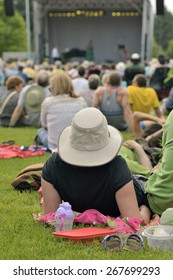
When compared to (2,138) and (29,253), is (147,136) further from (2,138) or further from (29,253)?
(29,253)

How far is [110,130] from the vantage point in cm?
429

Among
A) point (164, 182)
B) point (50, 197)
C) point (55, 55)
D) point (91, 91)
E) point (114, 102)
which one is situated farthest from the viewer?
point (55, 55)

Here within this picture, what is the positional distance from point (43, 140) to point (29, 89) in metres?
2.77

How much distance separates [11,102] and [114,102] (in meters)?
2.29

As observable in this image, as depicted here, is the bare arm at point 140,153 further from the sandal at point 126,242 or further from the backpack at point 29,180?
the sandal at point 126,242

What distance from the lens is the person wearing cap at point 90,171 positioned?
402 cm

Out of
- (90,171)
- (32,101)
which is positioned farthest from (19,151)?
(90,171)

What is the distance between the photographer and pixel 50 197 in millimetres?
4223

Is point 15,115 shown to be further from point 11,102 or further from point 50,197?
point 50,197

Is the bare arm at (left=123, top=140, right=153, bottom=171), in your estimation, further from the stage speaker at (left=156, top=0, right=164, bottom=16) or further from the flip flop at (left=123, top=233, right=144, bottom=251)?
the stage speaker at (left=156, top=0, right=164, bottom=16)

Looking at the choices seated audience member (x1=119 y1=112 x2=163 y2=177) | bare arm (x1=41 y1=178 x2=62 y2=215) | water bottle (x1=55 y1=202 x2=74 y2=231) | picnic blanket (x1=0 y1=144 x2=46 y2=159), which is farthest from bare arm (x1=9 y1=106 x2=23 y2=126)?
water bottle (x1=55 y1=202 x2=74 y2=231)

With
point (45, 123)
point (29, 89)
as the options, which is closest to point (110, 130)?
point (45, 123)

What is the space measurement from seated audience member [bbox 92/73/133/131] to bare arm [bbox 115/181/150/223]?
6.53 metres

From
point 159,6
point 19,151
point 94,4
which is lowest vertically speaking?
point 19,151
